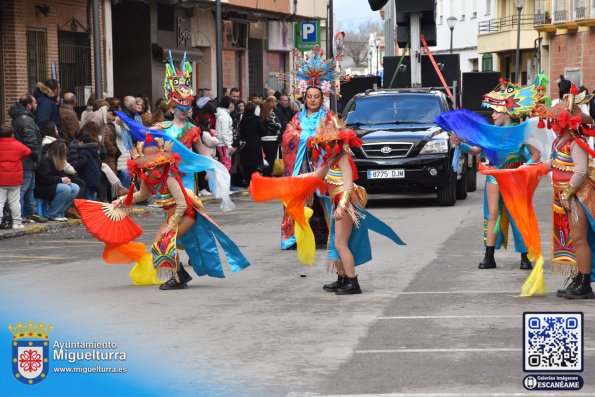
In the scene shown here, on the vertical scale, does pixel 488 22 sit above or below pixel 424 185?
above

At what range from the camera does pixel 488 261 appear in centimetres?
1320

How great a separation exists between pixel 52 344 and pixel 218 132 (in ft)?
51.6

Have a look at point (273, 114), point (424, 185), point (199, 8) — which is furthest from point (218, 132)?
point (199, 8)

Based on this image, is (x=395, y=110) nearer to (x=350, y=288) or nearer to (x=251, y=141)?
(x=251, y=141)

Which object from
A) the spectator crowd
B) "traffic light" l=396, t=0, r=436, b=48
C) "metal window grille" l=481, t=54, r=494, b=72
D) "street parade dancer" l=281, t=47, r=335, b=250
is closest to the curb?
the spectator crowd

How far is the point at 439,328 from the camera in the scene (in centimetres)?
961

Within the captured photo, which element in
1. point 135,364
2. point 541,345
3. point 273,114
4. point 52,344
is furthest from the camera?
point 273,114

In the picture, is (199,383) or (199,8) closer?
(199,383)

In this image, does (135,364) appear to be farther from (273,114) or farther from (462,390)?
(273,114)

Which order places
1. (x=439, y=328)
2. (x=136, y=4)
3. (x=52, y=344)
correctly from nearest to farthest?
1. (x=52, y=344)
2. (x=439, y=328)
3. (x=136, y=4)

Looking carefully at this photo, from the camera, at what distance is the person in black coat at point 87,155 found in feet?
64.5

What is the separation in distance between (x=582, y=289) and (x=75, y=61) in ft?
63.5

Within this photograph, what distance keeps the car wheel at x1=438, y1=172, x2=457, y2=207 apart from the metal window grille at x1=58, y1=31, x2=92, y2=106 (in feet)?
33.2

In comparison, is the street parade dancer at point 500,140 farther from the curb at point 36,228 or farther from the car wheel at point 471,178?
the car wheel at point 471,178
